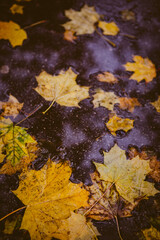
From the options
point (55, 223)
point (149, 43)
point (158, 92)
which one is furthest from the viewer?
point (149, 43)

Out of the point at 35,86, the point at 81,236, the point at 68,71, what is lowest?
the point at 81,236

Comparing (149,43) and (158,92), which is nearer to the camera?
(158,92)

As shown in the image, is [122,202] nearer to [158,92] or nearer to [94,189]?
[94,189]

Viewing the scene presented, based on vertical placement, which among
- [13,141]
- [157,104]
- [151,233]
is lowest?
[151,233]

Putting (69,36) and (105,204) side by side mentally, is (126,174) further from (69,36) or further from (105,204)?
(69,36)

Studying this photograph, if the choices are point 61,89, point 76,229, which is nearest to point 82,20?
point 61,89

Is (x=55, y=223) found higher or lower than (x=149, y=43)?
lower

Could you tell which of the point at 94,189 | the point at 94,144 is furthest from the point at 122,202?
the point at 94,144
